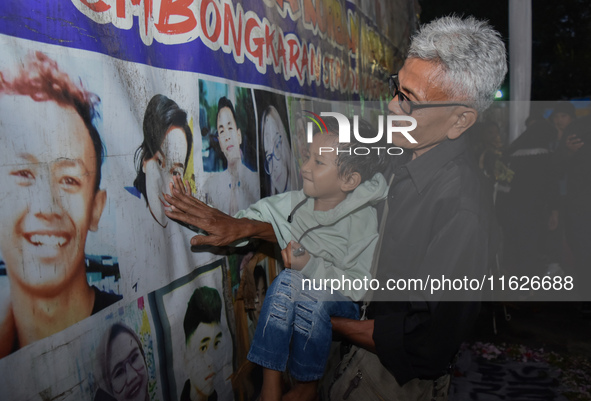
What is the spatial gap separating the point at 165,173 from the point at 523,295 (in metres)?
5.26

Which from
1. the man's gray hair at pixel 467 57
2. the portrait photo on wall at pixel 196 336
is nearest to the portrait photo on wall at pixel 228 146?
the portrait photo on wall at pixel 196 336

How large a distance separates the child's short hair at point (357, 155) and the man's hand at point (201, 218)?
502 millimetres

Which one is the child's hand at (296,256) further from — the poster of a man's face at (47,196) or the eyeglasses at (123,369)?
the poster of a man's face at (47,196)

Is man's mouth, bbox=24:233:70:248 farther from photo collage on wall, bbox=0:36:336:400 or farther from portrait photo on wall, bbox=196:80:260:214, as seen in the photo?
portrait photo on wall, bbox=196:80:260:214

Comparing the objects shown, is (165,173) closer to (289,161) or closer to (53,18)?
(53,18)

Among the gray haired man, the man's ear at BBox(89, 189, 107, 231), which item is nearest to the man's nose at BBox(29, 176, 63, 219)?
the man's ear at BBox(89, 189, 107, 231)

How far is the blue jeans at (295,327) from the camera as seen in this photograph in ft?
6.33

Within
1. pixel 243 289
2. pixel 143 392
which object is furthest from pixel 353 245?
pixel 143 392

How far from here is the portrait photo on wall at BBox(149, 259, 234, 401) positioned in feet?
→ 6.16

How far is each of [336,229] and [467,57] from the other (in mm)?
848

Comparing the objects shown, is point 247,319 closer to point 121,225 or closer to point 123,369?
point 123,369

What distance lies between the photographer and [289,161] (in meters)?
3.02

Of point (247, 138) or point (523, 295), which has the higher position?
point (247, 138)

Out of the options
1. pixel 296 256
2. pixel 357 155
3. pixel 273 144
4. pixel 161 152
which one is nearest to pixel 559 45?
pixel 273 144
